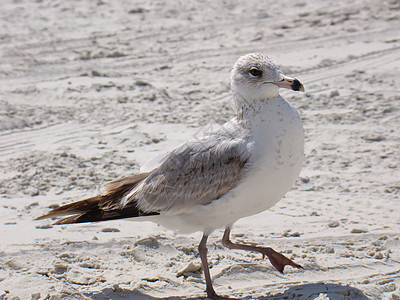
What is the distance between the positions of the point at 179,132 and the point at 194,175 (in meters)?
2.73

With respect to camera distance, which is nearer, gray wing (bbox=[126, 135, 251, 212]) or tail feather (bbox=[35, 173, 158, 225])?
gray wing (bbox=[126, 135, 251, 212])

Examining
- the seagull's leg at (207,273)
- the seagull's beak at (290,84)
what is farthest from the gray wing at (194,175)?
the seagull's beak at (290,84)

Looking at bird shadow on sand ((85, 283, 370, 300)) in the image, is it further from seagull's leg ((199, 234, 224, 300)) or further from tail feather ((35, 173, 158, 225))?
tail feather ((35, 173, 158, 225))

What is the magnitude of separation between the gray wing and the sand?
49 centimetres

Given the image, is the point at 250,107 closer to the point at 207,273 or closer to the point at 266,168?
the point at 266,168

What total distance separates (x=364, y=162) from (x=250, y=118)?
2.36 meters

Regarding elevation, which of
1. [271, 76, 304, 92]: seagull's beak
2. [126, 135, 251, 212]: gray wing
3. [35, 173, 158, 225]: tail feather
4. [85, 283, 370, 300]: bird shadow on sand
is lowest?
[85, 283, 370, 300]: bird shadow on sand

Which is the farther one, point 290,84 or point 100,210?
point 100,210

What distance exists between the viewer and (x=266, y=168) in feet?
14.6

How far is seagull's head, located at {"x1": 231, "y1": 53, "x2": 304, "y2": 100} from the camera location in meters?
4.66

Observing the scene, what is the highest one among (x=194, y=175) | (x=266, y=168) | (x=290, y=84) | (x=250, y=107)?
(x=290, y=84)

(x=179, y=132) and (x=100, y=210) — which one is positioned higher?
(x=100, y=210)

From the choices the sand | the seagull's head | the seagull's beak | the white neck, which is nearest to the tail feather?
the sand

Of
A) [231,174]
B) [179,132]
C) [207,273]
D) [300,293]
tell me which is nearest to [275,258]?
[300,293]
